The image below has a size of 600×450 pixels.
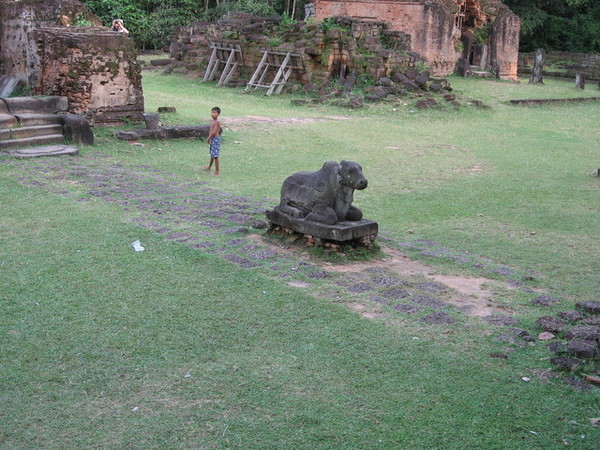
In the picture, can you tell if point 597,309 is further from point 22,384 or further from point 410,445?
point 22,384

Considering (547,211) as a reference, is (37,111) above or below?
above

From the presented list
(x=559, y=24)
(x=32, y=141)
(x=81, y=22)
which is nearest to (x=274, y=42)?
(x=81, y=22)

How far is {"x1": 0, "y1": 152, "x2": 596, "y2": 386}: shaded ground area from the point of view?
20.0 ft

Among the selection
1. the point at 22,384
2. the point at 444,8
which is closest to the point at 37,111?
the point at 22,384

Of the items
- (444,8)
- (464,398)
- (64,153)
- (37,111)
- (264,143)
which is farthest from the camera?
(444,8)

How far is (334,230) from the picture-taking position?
7105 mm

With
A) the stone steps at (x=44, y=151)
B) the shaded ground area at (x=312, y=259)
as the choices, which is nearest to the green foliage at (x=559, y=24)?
the stone steps at (x=44, y=151)

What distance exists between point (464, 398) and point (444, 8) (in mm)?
27521

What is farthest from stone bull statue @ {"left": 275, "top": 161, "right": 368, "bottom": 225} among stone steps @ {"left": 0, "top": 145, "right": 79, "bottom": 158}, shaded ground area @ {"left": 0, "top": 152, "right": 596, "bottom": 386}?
stone steps @ {"left": 0, "top": 145, "right": 79, "bottom": 158}

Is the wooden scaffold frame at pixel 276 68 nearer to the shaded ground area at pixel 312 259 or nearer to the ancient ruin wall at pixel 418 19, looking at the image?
the ancient ruin wall at pixel 418 19

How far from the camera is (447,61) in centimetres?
3033

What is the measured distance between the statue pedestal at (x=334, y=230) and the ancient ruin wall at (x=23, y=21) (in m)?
10.4

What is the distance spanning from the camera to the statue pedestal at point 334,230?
7.13 meters

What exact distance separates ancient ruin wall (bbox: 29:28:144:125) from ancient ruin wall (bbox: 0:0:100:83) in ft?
3.06
